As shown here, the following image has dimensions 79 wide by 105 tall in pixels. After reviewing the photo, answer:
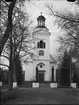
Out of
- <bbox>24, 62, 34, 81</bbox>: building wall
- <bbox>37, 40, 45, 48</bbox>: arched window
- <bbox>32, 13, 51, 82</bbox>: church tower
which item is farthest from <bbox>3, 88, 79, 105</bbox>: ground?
<bbox>37, 40, 45, 48</bbox>: arched window

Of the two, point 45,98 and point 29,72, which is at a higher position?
point 29,72

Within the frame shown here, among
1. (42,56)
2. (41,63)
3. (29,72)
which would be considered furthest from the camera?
(42,56)

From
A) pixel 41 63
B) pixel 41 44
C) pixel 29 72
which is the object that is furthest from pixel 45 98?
pixel 41 44

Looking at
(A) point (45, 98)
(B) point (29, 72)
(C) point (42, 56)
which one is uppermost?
(C) point (42, 56)

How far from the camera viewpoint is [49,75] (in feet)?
136

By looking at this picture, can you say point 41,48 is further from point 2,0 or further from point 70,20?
point 2,0

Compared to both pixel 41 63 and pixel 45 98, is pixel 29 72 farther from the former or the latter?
pixel 45 98

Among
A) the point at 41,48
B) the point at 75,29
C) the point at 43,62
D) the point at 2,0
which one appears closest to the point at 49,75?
the point at 43,62

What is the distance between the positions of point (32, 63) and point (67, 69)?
12.6 m

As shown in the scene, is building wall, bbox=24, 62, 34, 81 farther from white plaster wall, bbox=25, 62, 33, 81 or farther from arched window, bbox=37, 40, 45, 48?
arched window, bbox=37, 40, 45, 48

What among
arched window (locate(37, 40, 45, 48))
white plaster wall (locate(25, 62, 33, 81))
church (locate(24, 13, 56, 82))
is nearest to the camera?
church (locate(24, 13, 56, 82))

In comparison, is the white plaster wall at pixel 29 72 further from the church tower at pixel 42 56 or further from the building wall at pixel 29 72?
the church tower at pixel 42 56

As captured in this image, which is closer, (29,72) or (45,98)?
(45,98)

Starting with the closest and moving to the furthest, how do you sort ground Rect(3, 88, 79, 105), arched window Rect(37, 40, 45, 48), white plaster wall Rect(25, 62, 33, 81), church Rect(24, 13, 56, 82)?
1. ground Rect(3, 88, 79, 105)
2. church Rect(24, 13, 56, 82)
3. white plaster wall Rect(25, 62, 33, 81)
4. arched window Rect(37, 40, 45, 48)
